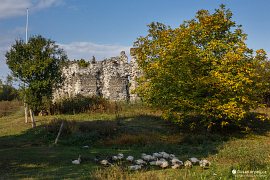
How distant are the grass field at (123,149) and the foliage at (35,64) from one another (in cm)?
214

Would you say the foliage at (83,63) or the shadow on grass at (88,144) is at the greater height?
the foliage at (83,63)

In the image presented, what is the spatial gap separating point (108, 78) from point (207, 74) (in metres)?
14.7

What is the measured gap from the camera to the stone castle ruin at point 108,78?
31641 millimetres

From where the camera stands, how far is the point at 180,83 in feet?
57.8

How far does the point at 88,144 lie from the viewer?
1527 cm

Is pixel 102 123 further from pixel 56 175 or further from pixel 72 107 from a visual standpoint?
pixel 56 175

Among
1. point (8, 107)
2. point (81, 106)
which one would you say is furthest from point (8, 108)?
point (81, 106)

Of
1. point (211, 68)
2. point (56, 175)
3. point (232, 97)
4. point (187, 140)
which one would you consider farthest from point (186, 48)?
point (56, 175)

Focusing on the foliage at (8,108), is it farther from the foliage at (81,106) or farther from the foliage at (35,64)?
the foliage at (35,64)

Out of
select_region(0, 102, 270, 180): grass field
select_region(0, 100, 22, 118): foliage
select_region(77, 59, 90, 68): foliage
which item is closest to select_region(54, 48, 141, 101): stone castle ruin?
select_region(77, 59, 90, 68): foliage

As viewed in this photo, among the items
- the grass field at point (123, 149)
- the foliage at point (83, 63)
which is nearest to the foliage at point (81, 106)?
the grass field at point (123, 149)

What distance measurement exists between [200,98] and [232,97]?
159 cm

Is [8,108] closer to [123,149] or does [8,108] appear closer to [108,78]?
[108,78]

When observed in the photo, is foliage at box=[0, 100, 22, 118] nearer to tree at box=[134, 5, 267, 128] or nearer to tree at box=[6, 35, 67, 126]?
tree at box=[6, 35, 67, 126]
